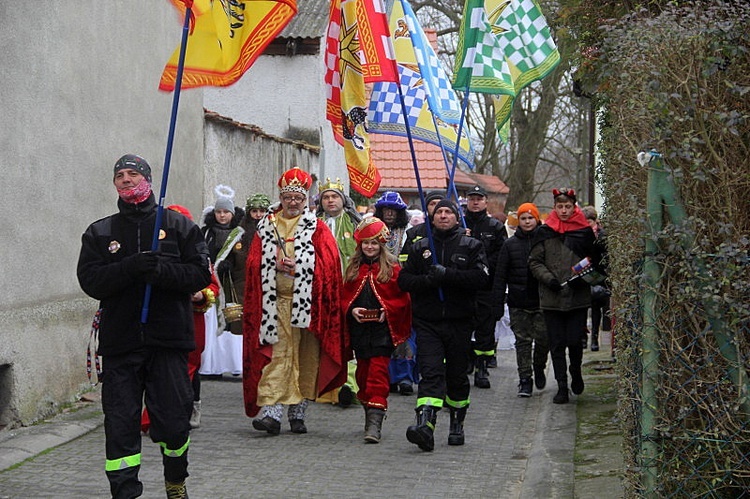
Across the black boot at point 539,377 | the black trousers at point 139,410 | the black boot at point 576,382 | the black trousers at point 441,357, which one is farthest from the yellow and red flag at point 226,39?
the black boot at point 539,377

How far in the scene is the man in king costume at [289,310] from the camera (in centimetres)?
928

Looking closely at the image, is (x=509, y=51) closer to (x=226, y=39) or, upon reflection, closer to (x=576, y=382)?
(x=576, y=382)

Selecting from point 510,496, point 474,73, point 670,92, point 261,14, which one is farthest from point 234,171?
point 670,92

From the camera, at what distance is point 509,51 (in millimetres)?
12422

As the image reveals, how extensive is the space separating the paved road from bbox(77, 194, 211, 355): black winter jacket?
4.42 feet

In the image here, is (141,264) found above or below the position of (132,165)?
below

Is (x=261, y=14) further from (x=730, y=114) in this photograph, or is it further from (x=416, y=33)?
(x=416, y=33)

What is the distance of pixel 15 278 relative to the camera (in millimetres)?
9352

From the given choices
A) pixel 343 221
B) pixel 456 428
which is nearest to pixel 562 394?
pixel 456 428

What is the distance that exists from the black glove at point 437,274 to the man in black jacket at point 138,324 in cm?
248

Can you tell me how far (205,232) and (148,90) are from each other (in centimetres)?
182

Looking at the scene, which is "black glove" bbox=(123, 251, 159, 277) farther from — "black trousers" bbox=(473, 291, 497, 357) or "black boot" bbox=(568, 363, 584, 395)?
"black trousers" bbox=(473, 291, 497, 357)

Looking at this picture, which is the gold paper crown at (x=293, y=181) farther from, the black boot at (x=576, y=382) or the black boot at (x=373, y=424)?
the black boot at (x=576, y=382)

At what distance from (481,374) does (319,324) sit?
3.68m
